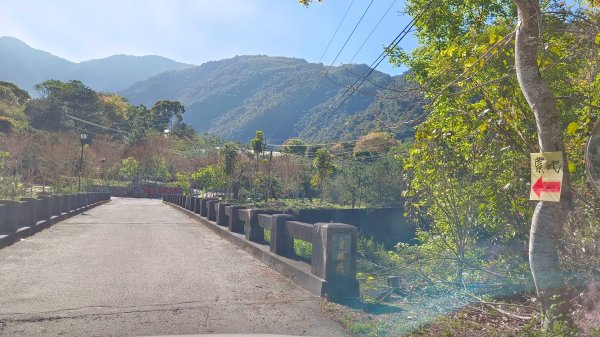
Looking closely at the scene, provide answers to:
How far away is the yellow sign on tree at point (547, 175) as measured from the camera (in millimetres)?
4543

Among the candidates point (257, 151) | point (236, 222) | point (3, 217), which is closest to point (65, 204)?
point (3, 217)

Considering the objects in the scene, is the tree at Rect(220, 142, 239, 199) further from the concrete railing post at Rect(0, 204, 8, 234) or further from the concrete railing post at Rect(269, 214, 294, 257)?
the concrete railing post at Rect(269, 214, 294, 257)

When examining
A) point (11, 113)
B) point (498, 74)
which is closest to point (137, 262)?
point (498, 74)

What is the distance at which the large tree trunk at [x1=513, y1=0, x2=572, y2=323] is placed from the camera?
4805 mm

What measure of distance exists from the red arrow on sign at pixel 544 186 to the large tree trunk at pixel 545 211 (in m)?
0.20

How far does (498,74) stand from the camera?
22.9ft

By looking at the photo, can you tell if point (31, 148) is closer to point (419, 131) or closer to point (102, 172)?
point (102, 172)

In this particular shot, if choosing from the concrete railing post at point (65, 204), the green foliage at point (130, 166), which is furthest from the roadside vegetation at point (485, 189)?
the green foliage at point (130, 166)

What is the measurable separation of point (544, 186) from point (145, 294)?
16.4ft

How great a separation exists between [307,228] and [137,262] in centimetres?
356

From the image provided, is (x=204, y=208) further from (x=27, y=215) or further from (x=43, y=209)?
(x=27, y=215)

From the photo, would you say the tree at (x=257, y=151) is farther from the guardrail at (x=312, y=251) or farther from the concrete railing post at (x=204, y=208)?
the guardrail at (x=312, y=251)

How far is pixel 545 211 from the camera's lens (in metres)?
4.81

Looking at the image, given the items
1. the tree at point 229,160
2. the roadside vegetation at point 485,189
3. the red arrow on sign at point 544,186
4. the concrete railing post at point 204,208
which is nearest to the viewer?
the red arrow on sign at point 544,186
